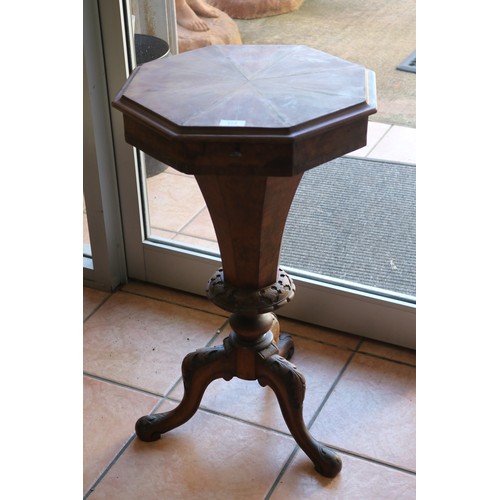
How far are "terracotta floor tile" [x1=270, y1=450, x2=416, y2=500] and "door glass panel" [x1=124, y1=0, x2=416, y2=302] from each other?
Result: 21.6 inches

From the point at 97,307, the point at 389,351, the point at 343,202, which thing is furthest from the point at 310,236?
the point at 97,307

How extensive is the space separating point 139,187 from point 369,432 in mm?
1019

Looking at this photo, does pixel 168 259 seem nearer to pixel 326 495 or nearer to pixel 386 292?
pixel 386 292

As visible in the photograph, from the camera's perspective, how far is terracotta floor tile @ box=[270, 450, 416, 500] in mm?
1870

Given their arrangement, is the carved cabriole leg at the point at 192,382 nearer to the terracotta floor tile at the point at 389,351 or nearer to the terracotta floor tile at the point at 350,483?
the terracotta floor tile at the point at 350,483

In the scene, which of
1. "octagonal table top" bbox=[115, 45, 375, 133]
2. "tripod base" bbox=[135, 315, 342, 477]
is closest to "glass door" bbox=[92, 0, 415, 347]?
"tripod base" bbox=[135, 315, 342, 477]

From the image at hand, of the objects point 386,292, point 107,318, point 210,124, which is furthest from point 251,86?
point 107,318

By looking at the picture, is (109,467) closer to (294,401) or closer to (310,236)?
(294,401)

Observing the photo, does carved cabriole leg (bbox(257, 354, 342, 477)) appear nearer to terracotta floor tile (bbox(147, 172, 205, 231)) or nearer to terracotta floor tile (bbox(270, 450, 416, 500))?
terracotta floor tile (bbox(270, 450, 416, 500))

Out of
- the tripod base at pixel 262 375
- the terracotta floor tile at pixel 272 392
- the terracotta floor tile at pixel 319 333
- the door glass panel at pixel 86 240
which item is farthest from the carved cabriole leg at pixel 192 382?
the door glass panel at pixel 86 240

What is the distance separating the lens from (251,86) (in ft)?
5.00

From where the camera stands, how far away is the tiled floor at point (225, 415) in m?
1.91

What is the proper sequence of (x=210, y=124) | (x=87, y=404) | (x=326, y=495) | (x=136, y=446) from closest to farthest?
(x=210, y=124) → (x=326, y=495) → (x=136, y=446) → (x=87, y=404)

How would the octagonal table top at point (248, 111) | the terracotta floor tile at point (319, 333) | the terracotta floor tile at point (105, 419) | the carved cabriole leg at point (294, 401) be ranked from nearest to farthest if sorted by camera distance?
the octagonal table top at point (248, 111)
the carved cabriole leg at point (294, 401)
the terracotta floor tile at point (105, 419)
the terracotta floor tile at point (319, 333)
